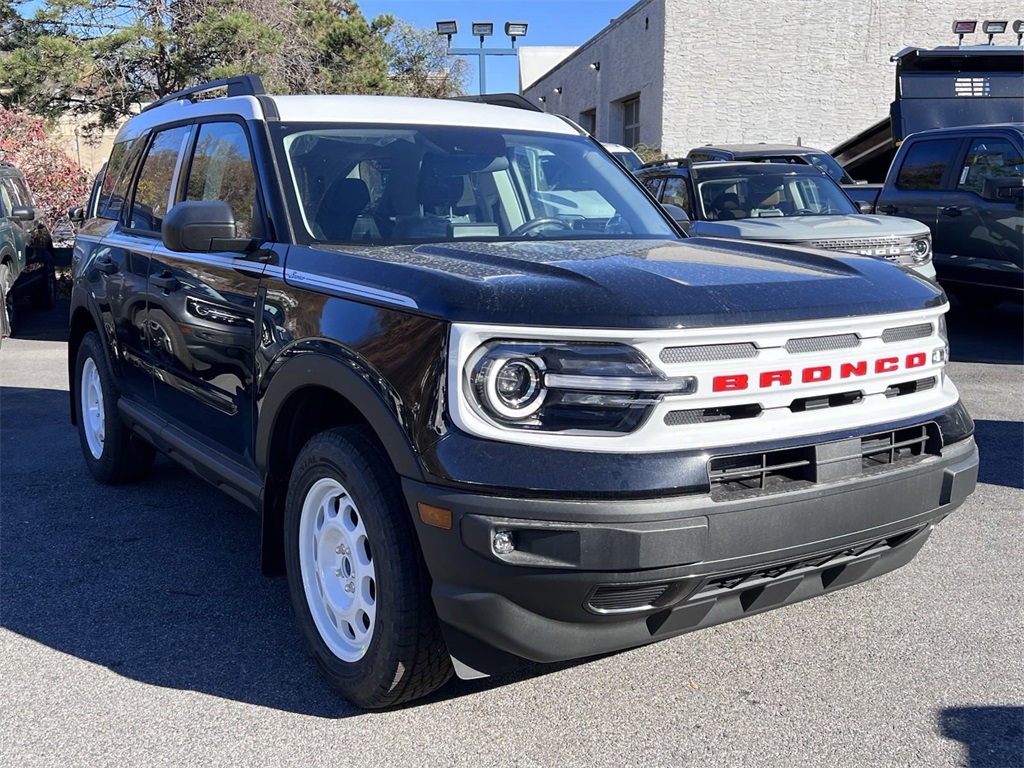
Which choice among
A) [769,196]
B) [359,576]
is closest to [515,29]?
[769,196]

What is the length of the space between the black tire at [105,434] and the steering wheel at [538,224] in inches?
95.1

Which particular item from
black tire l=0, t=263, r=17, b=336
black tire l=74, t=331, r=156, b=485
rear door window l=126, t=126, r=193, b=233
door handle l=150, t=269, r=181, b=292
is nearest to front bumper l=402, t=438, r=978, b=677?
door handle l=150, t=269, r=181, b=292

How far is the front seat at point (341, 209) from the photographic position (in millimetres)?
3695

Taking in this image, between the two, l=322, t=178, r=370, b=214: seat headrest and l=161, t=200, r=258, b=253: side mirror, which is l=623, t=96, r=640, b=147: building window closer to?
l=322, t=178, r=370, b=214: seat headrest

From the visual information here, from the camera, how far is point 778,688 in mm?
3326

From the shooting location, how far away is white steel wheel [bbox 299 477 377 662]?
313 cm

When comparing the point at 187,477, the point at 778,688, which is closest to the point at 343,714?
the point at 778,688

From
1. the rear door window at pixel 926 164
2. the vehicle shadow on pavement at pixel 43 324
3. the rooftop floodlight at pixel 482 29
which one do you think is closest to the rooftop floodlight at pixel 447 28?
the rooftop floodlight at pixel 482 29

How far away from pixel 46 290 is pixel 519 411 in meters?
12.2

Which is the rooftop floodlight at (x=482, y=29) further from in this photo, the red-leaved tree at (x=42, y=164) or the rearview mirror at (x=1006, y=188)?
the rearview mirror at (x=1006, y=188)

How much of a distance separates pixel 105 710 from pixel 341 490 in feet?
3.46

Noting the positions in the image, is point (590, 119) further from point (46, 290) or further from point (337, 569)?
point (337, 569)

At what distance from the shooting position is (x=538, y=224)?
4117 mm

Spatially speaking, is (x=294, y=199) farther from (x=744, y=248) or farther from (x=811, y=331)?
(x=811, y=331)
